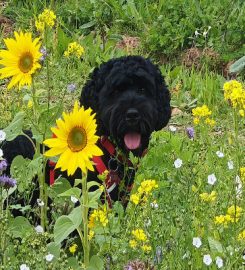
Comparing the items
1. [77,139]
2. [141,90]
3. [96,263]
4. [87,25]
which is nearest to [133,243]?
[96,263]

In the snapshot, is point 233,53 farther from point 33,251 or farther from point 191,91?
point 33,251

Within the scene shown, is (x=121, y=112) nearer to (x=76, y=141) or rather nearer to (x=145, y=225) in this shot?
(x=145, y=225)

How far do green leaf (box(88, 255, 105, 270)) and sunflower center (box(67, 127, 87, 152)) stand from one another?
1.47 feet

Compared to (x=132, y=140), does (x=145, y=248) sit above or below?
above

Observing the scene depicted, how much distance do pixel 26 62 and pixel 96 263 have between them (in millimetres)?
Result: 716

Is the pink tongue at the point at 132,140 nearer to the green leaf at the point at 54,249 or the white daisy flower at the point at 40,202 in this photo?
the white daisy flower at the point at 40,202

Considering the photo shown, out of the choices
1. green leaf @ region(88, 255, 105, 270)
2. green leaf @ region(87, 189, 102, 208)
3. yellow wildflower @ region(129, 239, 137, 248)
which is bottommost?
yellow wildflower @ region(129, 239, 137, 248)

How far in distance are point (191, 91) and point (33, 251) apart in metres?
4.07

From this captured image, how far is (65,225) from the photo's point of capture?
110 inches

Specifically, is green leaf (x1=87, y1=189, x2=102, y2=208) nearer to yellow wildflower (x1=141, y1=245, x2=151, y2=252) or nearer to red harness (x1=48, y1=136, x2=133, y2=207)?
yellow wildflower (x1=141, y1=245, x2=151, y2=252)

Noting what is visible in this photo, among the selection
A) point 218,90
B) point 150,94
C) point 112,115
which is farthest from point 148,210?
point 218,90

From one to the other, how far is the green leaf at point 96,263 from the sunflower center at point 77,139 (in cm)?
45

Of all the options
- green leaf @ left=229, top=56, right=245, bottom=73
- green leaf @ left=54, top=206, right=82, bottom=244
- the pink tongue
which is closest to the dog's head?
the pink tongue

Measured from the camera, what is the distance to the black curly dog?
14.4ft
